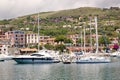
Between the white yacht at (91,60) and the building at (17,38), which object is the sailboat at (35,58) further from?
the building at (17,38)

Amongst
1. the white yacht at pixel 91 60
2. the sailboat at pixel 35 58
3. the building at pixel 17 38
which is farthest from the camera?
the building at pixel 17 38

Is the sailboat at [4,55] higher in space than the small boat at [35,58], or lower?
lower

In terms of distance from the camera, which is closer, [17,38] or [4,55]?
[4,55]

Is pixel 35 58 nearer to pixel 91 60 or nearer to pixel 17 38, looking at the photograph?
pixel 91 60

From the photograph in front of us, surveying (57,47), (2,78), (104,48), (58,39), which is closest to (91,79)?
(2,78)

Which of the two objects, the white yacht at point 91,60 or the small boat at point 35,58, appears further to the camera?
the white yacht at point 91,60

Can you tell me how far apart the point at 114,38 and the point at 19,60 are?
372ft

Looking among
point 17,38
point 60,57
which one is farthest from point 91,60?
point 17,38

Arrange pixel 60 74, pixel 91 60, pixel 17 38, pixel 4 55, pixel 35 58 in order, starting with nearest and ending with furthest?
pixel 60 74 → pixel 35 58 → pixel 91 60 → pixel 4 55 → pixel 17 38

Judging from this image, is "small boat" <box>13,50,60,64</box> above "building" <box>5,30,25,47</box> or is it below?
below

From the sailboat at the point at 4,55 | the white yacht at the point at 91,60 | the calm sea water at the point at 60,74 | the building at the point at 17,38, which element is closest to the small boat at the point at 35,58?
the white yacht at the point at 91,60

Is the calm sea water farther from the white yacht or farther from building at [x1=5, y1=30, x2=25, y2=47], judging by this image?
building at [x1=5, y1=30, x2=25, y2=47]

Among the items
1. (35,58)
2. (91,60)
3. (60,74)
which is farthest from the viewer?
(91,60)

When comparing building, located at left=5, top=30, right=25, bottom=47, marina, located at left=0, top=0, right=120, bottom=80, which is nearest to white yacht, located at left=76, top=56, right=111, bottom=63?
marina, located at left=0, top=0, right=120, bottom=80
